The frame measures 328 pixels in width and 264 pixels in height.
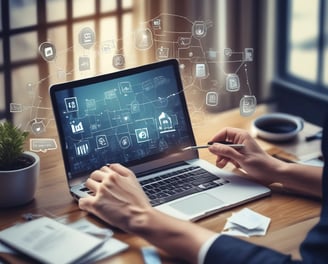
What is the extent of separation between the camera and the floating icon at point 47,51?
6.13 feet

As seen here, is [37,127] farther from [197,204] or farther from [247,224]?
[247,224]

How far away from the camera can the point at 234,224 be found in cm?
158

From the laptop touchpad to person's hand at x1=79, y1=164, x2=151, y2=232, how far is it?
12 cm

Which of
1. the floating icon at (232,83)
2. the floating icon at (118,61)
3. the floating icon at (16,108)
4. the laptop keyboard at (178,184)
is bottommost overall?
the laptop keyboard at (178,184)

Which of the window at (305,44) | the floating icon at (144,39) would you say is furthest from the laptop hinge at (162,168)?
the window at (305,44)

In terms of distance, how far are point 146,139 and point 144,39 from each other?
0.31 meters

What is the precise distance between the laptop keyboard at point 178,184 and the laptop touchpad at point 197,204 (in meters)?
0.02

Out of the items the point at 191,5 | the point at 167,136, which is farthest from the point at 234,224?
the point at 191,5

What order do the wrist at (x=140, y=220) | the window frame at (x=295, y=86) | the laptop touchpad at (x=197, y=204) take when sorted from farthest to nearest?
the window frame at (x=295, y=86) < the laptop touchpad at (x=197, y=204) < the wrist at (x=140, y=220)

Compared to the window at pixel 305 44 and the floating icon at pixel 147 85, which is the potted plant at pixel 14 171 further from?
the window at pixel 305 44

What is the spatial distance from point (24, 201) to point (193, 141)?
47 cm

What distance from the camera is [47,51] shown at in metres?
1.87

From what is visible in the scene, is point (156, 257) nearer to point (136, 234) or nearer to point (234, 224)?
point (136, 234)

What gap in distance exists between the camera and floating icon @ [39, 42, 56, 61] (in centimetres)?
187
